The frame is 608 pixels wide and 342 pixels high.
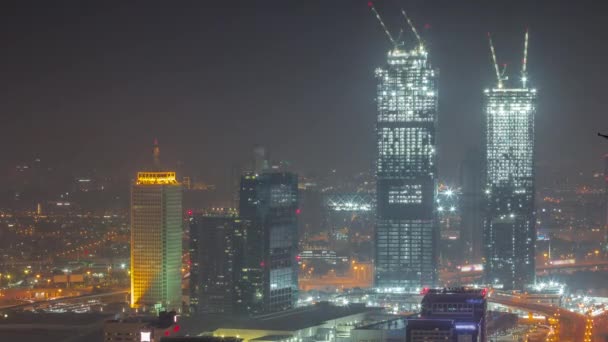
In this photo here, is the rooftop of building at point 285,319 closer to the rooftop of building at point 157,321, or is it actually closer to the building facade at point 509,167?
the rooftop of building at point 157,321

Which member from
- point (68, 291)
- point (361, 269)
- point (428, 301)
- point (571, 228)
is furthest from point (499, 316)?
point (571, 228)

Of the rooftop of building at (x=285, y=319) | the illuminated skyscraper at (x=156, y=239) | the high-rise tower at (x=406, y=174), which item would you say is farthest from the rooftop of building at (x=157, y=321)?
the high-rise tower at (x=406, y=174)

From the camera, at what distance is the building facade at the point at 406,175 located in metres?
39.3

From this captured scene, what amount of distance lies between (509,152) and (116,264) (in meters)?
13.4

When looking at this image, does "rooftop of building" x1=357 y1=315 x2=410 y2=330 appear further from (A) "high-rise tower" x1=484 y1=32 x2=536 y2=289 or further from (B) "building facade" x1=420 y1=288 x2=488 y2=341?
(A) "high-rise tower" x1=484 y1=32 x2=536 y2=289

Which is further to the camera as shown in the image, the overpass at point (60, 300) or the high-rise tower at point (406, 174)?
the high-rise tower at point (406, 174)

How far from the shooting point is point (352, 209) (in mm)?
45969

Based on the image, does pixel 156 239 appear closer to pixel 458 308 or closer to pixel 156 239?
pixel 156 239

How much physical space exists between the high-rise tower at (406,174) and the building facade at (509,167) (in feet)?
9.19

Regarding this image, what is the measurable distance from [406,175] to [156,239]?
8.88 m

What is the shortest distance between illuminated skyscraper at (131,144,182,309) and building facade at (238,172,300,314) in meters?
2.01

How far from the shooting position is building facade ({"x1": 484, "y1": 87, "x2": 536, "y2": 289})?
41.2 metres

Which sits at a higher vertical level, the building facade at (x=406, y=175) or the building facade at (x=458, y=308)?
the building facade at (x=406, y=175)

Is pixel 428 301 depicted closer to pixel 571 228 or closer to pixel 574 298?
pixel 574 298
